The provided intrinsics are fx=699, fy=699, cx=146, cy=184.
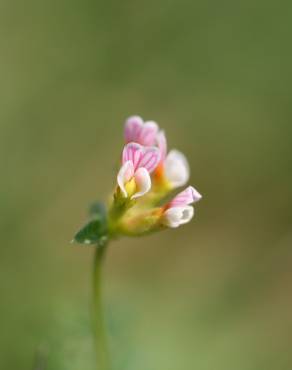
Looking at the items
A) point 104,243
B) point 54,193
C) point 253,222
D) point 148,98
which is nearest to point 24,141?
point 54,193

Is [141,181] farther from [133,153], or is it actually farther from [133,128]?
[133,128]

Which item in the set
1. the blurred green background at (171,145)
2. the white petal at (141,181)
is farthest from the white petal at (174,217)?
the blurred green background at (171,145)

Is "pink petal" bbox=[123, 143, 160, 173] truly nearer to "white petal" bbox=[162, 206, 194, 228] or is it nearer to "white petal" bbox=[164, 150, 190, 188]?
"white petal" bbox=[162, 206, 194, 228]

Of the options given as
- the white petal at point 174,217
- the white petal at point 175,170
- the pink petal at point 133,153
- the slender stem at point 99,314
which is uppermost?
the white petal at point 175,170

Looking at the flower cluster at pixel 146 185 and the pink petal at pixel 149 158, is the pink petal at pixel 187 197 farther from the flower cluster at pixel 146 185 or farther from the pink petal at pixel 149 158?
the pink petal at pixel 149 158

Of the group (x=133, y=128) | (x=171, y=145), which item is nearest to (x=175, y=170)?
(x=133, y=128)

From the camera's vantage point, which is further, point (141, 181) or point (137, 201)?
point (137, 201)
